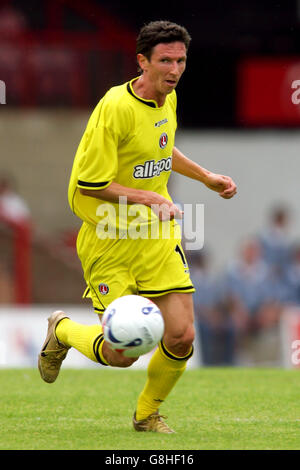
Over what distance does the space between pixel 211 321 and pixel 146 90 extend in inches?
368

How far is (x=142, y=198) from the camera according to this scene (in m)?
6.36

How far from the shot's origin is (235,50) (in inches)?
817

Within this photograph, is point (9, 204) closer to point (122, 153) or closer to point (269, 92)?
point (269, 92)

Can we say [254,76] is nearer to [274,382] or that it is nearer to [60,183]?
[60,183]

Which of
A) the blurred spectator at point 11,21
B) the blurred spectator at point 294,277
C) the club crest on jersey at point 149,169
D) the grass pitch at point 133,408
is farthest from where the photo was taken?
the blurred spectator at point 11,21

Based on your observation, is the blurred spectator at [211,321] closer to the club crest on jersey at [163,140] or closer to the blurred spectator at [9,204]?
the blurred spectator at [9,204]

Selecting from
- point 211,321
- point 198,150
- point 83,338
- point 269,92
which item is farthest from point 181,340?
point 198,150

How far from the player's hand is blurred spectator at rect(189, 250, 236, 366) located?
8163mm

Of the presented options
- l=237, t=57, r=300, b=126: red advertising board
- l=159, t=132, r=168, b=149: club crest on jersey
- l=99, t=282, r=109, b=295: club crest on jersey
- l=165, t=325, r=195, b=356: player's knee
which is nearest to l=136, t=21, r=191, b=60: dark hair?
l=159, t=132, r=168, b=149: club crest on jersey

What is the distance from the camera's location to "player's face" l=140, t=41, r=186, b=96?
6.38m

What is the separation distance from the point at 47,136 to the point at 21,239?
3.62 meters

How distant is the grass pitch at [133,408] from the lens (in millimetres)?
6246

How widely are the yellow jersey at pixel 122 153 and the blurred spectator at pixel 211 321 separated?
27.8 ft

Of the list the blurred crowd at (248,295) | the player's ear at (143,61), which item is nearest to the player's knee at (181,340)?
the player's ear at (143,61)
